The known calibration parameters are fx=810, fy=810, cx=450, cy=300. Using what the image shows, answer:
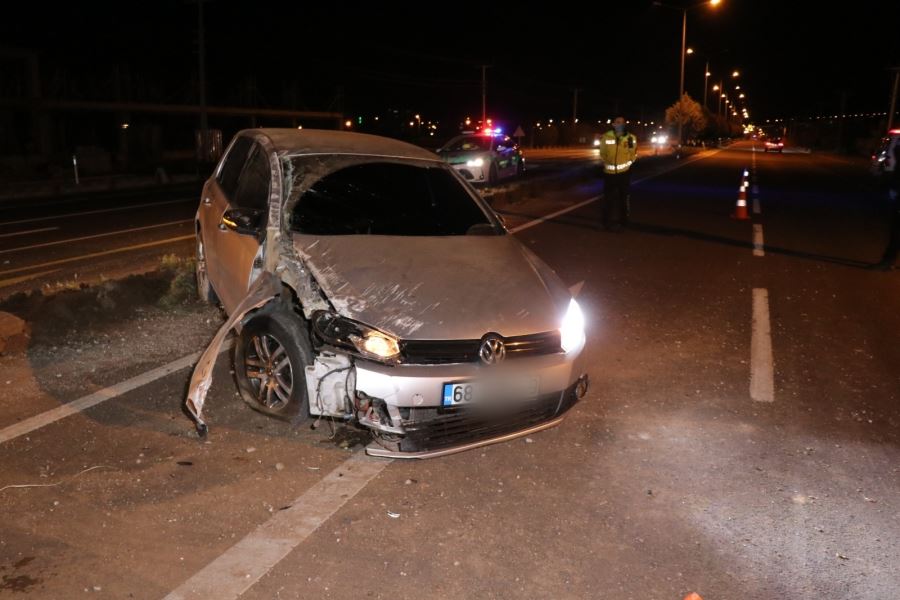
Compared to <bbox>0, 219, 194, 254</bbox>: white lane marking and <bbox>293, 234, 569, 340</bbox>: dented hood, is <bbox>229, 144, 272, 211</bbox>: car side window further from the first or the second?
<bbox>0, 219, 194, 254</bbox>: white lane marking

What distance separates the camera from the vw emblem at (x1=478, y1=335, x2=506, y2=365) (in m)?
4.44

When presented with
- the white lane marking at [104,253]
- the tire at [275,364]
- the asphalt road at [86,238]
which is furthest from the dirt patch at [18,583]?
the white lane marking at [104,253]

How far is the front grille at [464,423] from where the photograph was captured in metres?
4.28

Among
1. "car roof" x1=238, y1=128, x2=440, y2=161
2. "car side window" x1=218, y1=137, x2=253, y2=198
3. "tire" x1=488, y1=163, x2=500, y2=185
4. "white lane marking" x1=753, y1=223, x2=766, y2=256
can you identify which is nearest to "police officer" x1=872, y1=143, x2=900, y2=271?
"white lane marking" x1=753, y1=223, x2=766, y2=256

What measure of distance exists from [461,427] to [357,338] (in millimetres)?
740

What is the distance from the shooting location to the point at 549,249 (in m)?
11.8

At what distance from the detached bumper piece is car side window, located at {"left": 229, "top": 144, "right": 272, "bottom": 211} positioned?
80.0 inches

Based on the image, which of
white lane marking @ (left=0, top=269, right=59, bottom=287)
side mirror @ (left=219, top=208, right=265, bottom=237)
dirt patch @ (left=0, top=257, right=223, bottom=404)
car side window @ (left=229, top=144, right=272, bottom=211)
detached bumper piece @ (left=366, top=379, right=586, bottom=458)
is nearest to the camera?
detached bumper piece @ (left=366, top=379, right=586, bottom=458)

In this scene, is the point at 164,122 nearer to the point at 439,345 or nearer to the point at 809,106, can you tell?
the point at 439,345

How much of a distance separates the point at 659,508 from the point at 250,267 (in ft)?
9.77

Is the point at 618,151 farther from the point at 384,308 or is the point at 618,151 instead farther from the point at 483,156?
the point at 483,156

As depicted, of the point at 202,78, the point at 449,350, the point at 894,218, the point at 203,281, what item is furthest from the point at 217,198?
the point at 202,78

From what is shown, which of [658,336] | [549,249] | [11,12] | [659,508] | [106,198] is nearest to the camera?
[659,508]

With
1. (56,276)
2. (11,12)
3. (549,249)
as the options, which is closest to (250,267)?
(56,276)
